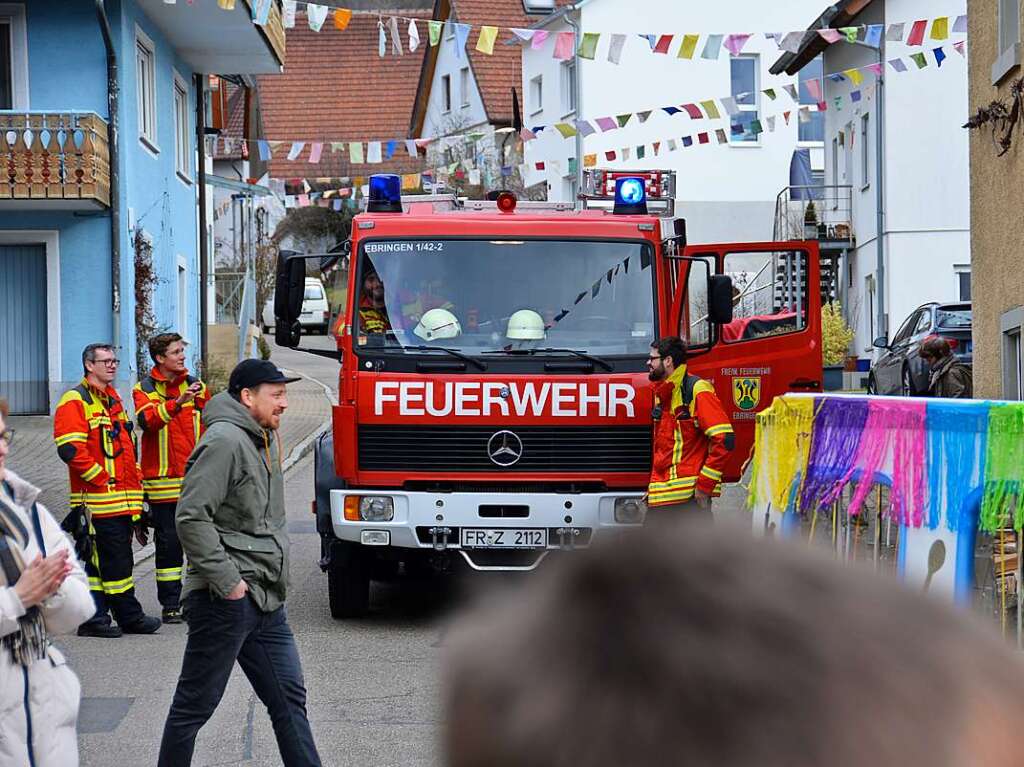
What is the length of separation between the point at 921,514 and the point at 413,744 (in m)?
2.43

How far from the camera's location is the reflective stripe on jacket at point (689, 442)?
9047 millimetres

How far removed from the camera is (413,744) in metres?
6.79

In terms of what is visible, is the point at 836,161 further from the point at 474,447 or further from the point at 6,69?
the point at 474,447

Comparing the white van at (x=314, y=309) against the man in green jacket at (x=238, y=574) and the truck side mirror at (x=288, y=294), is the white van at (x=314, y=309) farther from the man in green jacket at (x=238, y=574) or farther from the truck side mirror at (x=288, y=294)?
the man in green jacket at (x=238, y=574)

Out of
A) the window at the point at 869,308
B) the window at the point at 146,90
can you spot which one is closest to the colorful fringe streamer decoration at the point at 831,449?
the window at the point at 146,90

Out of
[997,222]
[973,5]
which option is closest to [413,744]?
[997,222]

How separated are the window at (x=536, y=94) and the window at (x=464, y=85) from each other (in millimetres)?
8373

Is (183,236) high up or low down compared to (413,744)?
up

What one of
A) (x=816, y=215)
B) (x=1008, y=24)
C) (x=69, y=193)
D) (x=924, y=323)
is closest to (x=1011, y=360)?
(x=1008, y=24)

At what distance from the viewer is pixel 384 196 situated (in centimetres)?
1048

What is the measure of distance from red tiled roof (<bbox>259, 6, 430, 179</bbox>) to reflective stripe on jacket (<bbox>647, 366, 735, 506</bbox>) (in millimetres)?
58046

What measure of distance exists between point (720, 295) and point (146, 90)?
17964 mm

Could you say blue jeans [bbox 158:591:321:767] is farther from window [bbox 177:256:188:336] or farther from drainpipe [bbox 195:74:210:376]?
drainpipe [bbox 195:74:210:376]

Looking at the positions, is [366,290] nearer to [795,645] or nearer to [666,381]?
[666,381]
